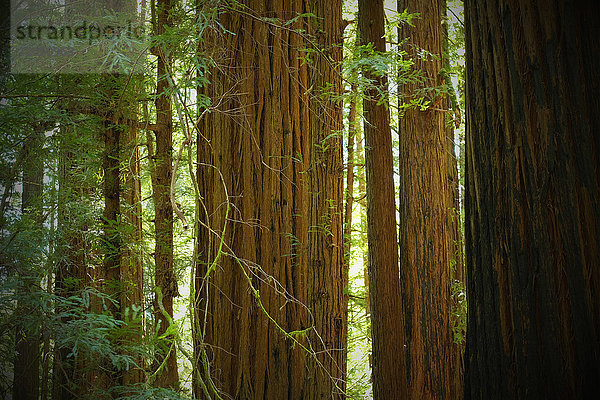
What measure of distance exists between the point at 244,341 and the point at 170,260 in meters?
2.10

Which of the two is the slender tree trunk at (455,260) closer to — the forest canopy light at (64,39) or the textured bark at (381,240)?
the textured bark at (381,240)

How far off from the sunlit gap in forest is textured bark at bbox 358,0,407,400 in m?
0.02

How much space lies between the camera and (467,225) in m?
1.69

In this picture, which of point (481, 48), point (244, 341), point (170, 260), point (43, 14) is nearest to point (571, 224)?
point (481, 48)

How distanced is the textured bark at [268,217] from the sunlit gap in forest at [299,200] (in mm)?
17

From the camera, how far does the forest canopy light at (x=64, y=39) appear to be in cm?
414

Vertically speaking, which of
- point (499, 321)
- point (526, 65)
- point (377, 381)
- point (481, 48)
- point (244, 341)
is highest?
point (481, 48)

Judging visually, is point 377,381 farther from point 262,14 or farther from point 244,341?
point 262,14

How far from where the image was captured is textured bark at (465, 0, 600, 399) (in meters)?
1.35

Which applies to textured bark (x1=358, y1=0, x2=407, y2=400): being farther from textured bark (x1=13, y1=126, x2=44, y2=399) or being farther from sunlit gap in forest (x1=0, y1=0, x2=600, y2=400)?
textured bark (x1=13, y1=126, x2=44, y2=399)

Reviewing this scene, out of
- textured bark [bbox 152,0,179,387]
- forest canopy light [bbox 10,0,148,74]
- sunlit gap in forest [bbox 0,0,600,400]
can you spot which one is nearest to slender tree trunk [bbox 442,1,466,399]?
sunlit gap in forest [bbox 0,0,600,400]

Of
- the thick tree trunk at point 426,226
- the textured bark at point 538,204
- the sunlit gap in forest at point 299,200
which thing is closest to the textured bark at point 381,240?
the sunlit gap in forest at point 299,200

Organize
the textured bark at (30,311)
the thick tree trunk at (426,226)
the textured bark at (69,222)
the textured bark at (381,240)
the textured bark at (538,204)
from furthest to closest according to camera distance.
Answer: the thick tree trunk at (426,226), the textured bark at (381,240), the textured bark at (69,222), the textured bark at (30,311), the textured bark at (538,204)

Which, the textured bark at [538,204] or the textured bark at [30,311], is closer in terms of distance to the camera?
the textured bark at [538,204]
